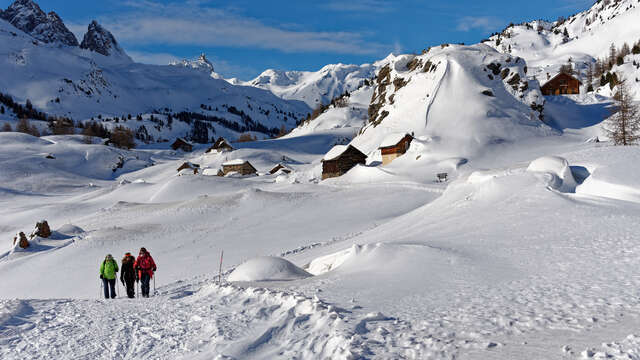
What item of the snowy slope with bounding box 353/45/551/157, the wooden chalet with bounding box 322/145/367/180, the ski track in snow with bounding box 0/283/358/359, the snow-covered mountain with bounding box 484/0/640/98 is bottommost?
the ski track in snow with bounding box 0/283/358/359

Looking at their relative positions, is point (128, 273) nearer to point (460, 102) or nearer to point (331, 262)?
point (331, 262)

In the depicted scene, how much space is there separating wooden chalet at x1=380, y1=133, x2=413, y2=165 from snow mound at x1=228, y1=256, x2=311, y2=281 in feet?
173

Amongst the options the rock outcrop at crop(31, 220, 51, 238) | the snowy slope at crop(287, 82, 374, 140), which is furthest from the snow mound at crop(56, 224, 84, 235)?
the snowy slope at crop(287, 82, 374, 140)

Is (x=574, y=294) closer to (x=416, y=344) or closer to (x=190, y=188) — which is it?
(x=416, y=344)

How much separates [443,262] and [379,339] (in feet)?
20.4

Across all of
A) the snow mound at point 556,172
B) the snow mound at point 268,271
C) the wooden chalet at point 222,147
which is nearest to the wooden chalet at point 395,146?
the snow mound at point 556,172

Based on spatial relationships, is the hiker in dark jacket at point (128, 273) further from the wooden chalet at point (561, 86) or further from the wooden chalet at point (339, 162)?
the wooden chalet at point (561, 86)

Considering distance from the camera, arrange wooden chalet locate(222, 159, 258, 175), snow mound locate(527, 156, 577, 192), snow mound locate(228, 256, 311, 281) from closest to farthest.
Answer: snow mound locate(228, 256, 311, 281)
snow mound locate(527, 156, 577, 192)
wooden chalet locate(222, 159, 258, 175)

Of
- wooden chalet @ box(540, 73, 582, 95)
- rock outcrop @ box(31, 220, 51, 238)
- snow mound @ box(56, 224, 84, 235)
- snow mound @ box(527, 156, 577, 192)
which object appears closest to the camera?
snow mound @ box(527, 156, 577, 192)

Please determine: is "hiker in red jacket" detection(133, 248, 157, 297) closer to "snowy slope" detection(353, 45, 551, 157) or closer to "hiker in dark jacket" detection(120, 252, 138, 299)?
"hiker in dark jacket" detection(120, 252, 138, 299)

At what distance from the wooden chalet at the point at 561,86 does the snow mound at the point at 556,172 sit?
71.6 m

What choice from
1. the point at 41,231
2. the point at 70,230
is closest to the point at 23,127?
the point at 70,230

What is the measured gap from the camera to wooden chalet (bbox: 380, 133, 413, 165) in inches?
2650

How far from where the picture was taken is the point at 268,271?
52.7 ft
